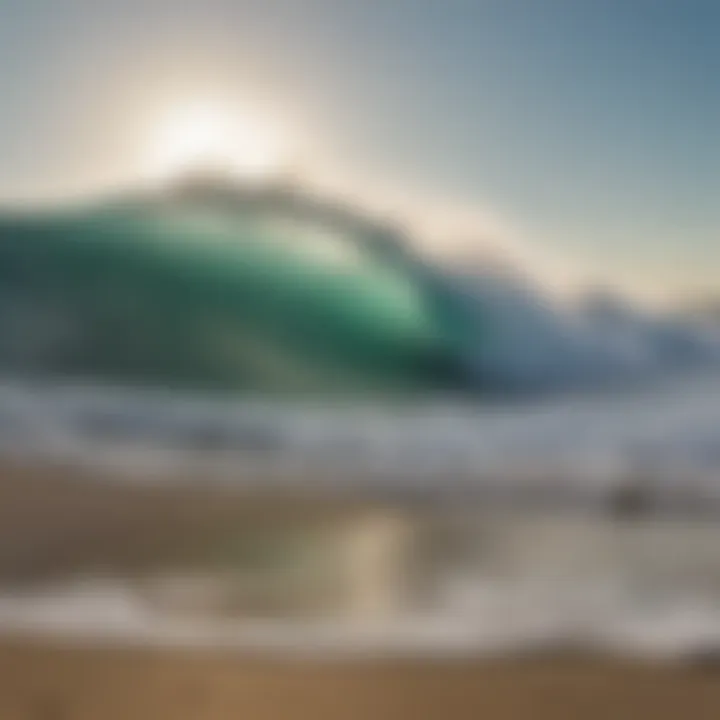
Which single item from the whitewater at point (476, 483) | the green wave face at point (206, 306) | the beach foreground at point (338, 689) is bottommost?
the beach foreground at point (338, 689)

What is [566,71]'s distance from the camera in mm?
1024

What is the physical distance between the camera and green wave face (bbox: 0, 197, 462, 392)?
3.37 feet

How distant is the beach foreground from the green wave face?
27cm

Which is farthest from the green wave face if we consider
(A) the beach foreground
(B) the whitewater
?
(A) the beach foreground

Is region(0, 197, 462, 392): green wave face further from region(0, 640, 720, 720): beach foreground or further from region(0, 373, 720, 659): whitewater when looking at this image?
region(0, 640, 720, 720): beach foreground

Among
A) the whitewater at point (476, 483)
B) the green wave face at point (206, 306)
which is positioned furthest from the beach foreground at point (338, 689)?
the green wave face at point (206, 306)

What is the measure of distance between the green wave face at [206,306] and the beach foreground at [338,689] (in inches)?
10.7

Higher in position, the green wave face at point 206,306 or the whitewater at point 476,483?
the green wave face at point 206,306

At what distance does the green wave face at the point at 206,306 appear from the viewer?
3.37 ft

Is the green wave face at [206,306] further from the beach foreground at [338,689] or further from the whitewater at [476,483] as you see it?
the beach foreground at [338,689]

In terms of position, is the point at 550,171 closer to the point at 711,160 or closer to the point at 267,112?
the point at 711,160

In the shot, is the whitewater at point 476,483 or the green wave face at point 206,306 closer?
the whitewater at point 476,483

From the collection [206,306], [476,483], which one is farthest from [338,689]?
[206,306]

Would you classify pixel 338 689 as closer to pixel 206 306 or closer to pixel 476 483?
pixel 476 483
